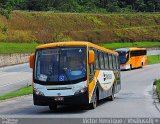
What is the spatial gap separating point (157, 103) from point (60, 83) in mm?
6317

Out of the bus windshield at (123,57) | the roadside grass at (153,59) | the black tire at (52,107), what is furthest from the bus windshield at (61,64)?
the roadside grass at (153,59)

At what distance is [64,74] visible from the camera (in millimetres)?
21656

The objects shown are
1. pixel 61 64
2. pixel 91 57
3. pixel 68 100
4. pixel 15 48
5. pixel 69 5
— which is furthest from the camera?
pixel 69 5

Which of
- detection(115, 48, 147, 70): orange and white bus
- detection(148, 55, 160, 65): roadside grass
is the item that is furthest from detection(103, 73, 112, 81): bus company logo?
detection(148, 55, 160, 65): roadside grass

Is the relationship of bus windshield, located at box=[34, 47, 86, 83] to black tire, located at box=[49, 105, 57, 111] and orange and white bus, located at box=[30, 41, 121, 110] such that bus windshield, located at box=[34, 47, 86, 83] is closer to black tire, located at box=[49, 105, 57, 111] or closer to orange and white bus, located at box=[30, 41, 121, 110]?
orange and white bus, located at box=[30, 41, 121, 110]

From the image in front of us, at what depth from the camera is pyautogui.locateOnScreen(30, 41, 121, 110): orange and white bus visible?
21516 mm

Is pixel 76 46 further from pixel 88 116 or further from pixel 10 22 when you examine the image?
pixel 10 22

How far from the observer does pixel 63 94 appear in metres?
21.5

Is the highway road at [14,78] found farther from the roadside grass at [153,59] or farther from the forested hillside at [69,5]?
the forested hillside at [69,5]

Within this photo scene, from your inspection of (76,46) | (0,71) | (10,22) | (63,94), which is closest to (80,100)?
(63,94)

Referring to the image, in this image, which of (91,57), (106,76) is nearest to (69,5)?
(106,76)

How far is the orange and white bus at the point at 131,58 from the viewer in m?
64.1

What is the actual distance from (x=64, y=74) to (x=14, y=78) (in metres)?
29.1

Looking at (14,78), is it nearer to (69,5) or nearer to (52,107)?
(52,107)
